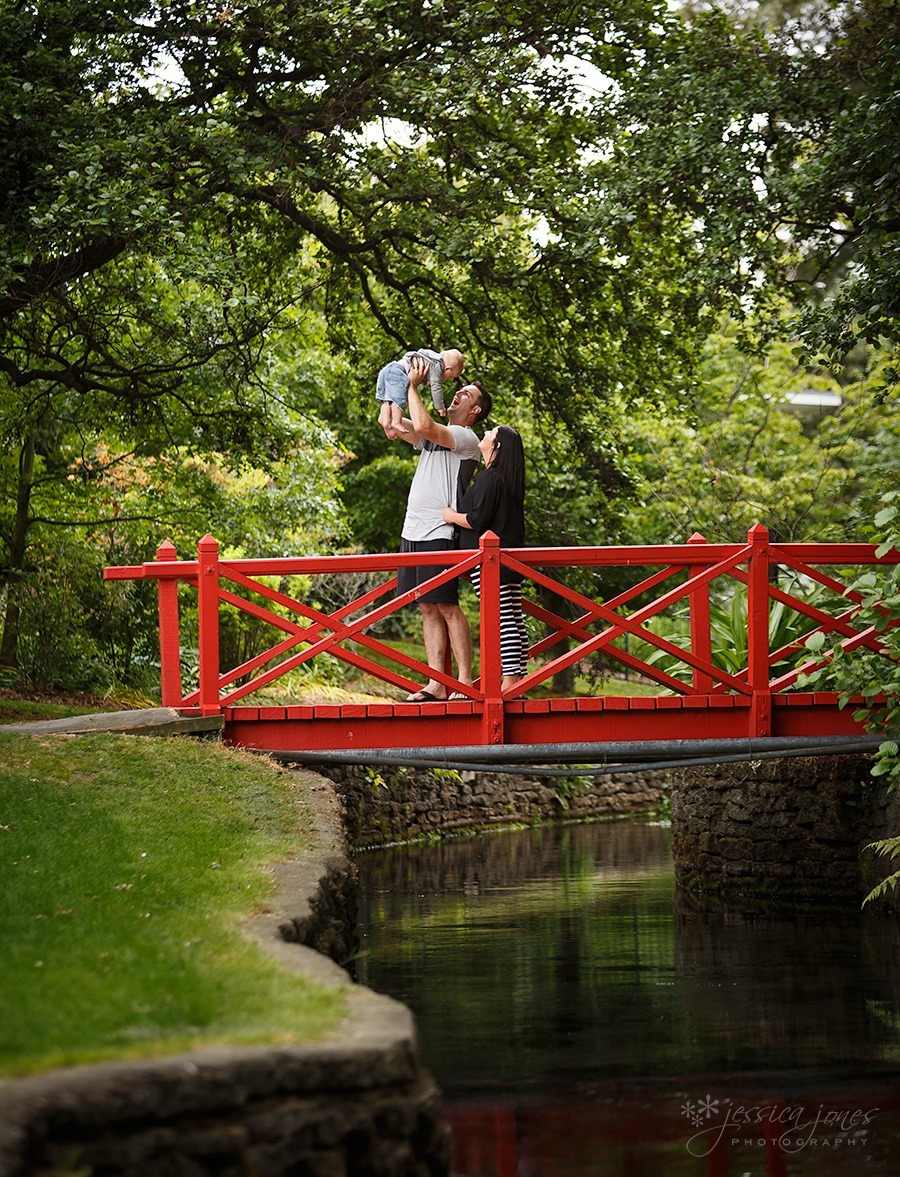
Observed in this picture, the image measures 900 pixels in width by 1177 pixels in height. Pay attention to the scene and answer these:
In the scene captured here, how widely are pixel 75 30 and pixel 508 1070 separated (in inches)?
327

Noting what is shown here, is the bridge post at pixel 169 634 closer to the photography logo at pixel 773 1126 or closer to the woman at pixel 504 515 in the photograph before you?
the woman at pixel 504 515

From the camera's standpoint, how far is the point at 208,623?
984cm

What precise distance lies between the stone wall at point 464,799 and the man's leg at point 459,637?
5.53 meters

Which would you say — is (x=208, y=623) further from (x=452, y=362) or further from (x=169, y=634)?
(x=452, y=362)

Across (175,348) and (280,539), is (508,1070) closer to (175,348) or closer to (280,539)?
(175,348)

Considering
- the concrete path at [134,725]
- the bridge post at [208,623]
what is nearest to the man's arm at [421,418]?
the bridge post at [208,623]

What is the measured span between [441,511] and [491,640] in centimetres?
97

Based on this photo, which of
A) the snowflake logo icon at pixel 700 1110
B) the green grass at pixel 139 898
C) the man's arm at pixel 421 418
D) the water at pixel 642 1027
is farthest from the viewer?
the man's arm at pixel 421 418

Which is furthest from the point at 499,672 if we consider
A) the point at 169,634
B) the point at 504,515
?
the point at 169,634

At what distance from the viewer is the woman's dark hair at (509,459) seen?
31.6ft

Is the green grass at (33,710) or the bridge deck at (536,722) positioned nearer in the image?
the bridge deck at (536,722)

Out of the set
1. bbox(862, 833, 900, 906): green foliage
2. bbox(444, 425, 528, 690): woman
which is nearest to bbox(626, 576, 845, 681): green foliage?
bbox(862, 833, 900, 906): green foliage

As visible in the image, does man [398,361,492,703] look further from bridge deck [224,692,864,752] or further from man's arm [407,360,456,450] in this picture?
bridge deck [224,692,864,752]

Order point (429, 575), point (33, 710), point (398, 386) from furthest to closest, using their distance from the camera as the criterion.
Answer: point (33, 710)
point (429, 575)
point (398, 386)
